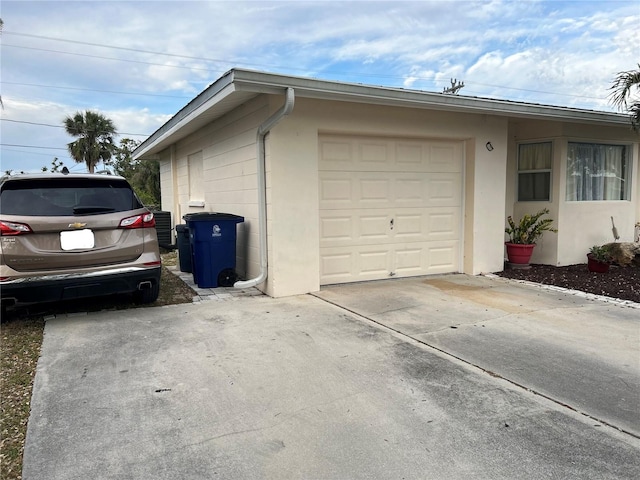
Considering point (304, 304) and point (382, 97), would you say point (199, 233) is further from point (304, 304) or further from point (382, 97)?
point (382, 97)

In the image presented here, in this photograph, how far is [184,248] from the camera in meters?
8.13

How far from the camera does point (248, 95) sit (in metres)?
6.18

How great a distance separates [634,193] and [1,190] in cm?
1090

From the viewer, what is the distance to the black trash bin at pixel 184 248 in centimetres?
797

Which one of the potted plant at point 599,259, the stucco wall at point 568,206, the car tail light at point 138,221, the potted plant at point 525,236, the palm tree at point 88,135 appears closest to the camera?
the car tail light at point 138,221

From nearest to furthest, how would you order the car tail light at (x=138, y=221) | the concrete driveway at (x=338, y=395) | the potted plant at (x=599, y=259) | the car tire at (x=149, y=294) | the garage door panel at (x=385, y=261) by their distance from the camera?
1. the concrete driveway at (x=338, y=395)
2. the car tail light at (x=138, y=221)
3. the car tire at (x=149, y=294)
4. the garage door panel at (x=385, y=261)
5. the potted plant at (x=599, y=259)

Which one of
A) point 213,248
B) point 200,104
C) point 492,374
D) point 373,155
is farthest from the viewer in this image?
point 373,155

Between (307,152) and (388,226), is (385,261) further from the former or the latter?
(307,152)

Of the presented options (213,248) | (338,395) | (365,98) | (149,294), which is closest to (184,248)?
(213,248)

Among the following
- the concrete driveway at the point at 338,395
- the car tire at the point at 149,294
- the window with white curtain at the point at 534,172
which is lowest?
the concrete driveway at the point at 338,395

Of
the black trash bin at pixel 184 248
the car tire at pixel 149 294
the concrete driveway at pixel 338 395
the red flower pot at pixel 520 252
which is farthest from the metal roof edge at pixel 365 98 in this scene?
the concrete driveway at pixel 338 395

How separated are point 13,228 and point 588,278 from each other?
8.17m

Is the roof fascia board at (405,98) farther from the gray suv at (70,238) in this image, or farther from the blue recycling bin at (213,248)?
the blue recycling bin at (213,248)

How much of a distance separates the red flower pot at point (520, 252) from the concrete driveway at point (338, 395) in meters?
2.62
